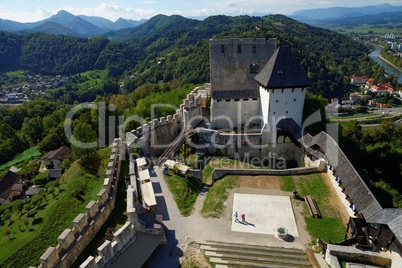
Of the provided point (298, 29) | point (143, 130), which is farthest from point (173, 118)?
point (298, 29)

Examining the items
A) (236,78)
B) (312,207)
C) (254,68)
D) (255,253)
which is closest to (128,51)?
(236,78)

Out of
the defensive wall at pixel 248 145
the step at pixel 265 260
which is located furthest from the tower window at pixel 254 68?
the step at pixel 265 260

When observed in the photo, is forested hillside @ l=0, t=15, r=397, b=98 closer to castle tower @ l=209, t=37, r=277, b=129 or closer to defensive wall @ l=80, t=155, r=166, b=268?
castle tower @ l=209, t=37, r=277, b=129

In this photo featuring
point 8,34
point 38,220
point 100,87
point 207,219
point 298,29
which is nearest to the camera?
point 207,219

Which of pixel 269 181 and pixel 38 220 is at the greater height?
pixel 269 181

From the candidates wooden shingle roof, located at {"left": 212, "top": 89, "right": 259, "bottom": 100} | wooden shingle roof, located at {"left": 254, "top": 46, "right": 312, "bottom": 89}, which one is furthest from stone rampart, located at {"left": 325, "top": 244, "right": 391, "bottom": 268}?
wooden shingle roof, located at {"left": 212, "top": 89, "right": 259, "bottom": 100}

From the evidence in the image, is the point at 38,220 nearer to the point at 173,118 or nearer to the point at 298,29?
the point at 173,118

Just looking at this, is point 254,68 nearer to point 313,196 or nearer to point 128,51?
point 313,196
